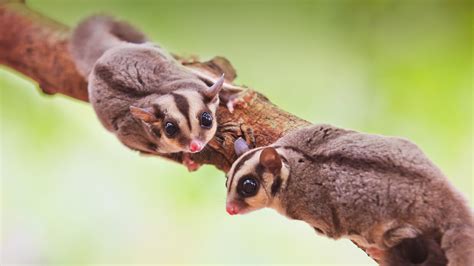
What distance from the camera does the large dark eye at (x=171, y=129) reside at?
2.15 meters

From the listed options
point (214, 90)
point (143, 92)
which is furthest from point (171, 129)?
point (143, 92)

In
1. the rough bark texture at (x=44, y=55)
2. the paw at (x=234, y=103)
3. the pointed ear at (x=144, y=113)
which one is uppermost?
the paw at (x=234, y=103)

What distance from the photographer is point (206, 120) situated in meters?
2.15

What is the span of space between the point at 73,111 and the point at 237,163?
146 cm

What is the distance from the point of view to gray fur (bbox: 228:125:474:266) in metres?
1.64

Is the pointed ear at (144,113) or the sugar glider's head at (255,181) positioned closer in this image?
the sugar glider's head at (255,181)

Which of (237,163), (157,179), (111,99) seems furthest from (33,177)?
(237,163)

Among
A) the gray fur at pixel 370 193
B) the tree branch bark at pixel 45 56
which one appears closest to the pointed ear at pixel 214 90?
the tree branch bark at pixel 45 56

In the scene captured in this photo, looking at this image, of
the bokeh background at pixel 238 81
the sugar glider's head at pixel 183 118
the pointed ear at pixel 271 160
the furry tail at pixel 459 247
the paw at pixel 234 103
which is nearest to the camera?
the furry tail at pixel 459 247

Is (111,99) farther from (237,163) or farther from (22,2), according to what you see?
(22,2)

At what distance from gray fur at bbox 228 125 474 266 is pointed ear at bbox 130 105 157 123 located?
1.54ft

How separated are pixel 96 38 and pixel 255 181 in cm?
135

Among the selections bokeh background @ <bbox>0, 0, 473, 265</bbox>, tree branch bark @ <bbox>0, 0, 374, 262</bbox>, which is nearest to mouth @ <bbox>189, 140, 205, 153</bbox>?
tree branch bark @ <bbox>0, 0, 374, 262</bbox>

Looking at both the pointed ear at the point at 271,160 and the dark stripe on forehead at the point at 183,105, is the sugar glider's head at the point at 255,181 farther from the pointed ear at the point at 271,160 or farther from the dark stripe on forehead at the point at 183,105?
the dark stripe on forehead at the point at 183,105
